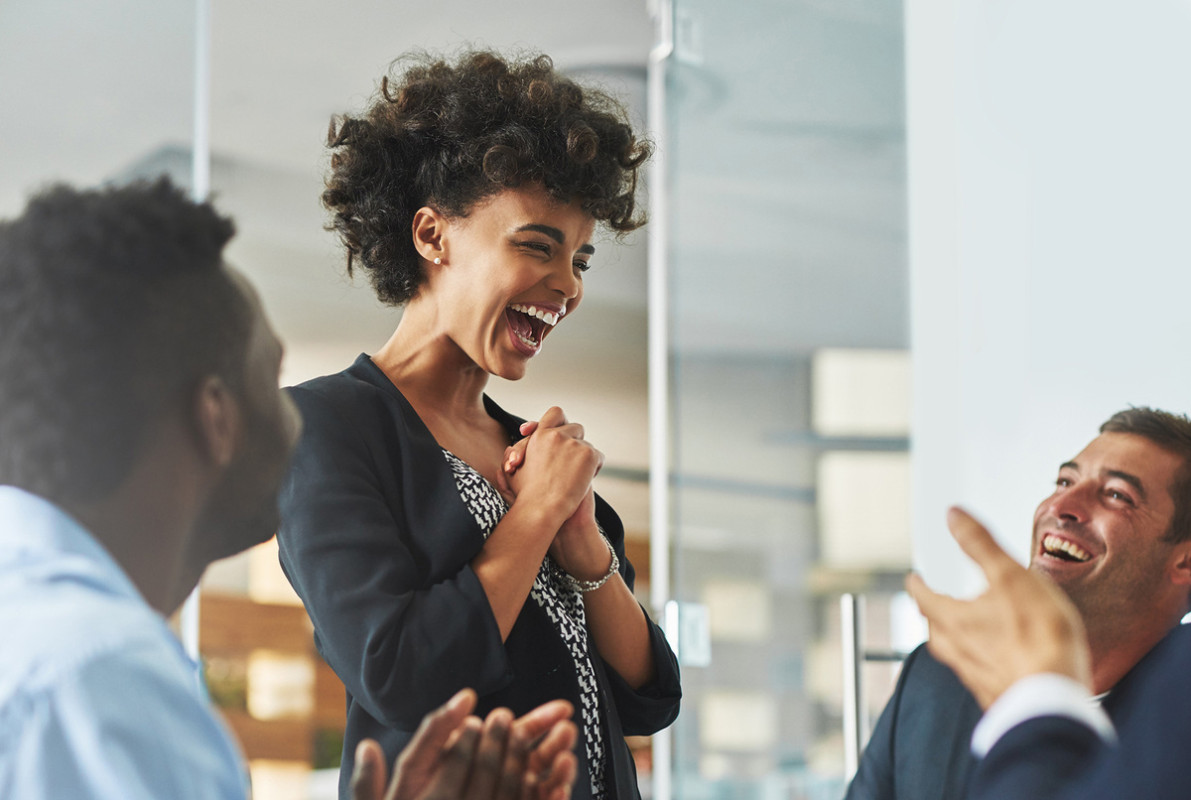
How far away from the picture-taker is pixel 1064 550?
68 centimetres

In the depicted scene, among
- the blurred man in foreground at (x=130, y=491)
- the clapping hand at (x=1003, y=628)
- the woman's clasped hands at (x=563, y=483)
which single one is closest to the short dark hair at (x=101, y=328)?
the blurred man in foreground at (x=130, y=491)

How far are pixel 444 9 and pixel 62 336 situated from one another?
1.79 metres

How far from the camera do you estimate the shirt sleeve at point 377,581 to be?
0.57 metres

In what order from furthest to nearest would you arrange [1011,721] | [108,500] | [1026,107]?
[1026,107] < [1011,721] < [108,500]

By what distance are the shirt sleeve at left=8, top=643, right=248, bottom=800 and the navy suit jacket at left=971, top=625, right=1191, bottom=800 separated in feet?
1.34

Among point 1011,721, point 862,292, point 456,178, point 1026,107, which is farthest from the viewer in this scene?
point 862,292

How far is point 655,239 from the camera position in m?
2.41

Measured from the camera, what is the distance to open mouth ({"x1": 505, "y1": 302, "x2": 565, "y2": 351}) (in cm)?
70

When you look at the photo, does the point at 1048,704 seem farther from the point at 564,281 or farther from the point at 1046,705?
the point at 564,281

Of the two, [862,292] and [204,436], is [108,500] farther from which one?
[862,292]

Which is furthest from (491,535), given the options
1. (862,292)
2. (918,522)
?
(862,292)

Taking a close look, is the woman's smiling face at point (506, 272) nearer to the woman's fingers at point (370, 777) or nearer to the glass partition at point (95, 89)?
the glass partition at point (95, 89)

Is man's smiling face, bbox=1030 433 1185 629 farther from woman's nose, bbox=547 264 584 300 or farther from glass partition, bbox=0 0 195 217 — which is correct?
glass partition, bbox=0 0 195 217

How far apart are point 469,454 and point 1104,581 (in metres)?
0.40
